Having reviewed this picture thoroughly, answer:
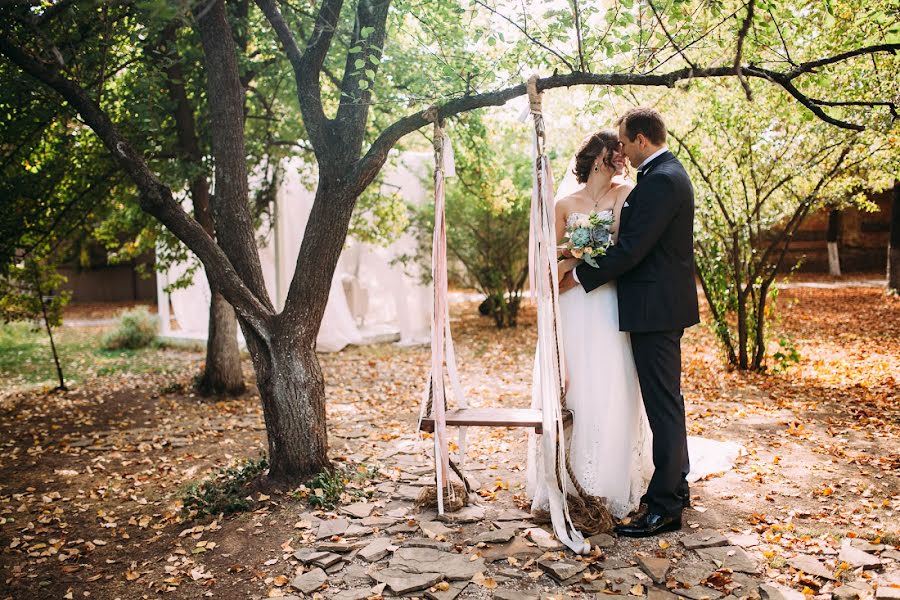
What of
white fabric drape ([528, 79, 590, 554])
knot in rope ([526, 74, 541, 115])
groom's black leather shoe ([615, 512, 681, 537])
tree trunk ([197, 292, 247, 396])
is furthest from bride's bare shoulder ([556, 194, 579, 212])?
tree trunk ([197, 292, 247, 396])

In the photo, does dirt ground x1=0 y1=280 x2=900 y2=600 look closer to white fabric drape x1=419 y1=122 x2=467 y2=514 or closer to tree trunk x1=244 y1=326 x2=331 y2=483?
tree trunk x1=244 y1=326 x2=331 y2=483

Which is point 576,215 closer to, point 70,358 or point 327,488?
point 327,488

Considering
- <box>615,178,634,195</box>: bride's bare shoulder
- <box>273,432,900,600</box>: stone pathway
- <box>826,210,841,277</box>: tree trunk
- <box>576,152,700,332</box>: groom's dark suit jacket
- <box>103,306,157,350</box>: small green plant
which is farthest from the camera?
<box>826,210,841,277</box>: tree trunk

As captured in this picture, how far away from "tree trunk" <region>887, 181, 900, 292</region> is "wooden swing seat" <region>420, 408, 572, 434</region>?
1180cm

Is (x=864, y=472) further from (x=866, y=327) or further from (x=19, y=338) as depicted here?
(x=19, y=338)

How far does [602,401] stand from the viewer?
4332 millimetres

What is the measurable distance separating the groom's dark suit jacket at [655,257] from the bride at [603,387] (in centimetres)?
16

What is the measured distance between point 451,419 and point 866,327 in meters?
9.51

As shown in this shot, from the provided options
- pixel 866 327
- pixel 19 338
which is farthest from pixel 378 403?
pixel 19 338

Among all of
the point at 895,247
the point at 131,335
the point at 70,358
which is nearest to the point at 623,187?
the point at 70,358

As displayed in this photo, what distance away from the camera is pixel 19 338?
1395 centimetres

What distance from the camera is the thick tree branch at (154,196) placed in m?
4.65

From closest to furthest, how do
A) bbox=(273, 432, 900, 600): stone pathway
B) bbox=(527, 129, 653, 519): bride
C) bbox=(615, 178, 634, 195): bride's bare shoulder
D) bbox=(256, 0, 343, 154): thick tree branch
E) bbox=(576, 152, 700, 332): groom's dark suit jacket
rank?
bbox=(273, 432, 900, 600): stone pathway, bbox=(576, 152, 700, 332): groom's dark suit jacket, bbox=(527, 129, 653, 519): bride, bbox=(615, 178, 634, 195): bride's bare shoulder, bbox=(256, 0, 343, 154): thick tree branch

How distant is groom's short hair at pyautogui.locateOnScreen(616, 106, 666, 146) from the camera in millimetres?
4223
